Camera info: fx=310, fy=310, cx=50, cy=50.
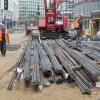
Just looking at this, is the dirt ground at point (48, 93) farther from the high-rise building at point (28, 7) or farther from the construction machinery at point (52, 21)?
the high-rise building at point (28, 7)

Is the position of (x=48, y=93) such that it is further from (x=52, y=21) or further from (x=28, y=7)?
(x=28, y=7)

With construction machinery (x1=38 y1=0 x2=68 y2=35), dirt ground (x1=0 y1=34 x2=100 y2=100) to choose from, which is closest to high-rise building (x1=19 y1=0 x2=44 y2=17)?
construction machinery (x1=38 y1=0 x2=68 y2=35)

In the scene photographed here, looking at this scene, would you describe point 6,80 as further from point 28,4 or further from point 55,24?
point 28,4

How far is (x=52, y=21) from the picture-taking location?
28.4 meters

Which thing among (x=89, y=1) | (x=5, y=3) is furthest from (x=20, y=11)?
(x=89, y=1)

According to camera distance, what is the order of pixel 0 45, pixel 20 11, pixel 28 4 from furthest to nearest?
1. pixel 20 11
2. pixel 28 4
3. pixel 0 45

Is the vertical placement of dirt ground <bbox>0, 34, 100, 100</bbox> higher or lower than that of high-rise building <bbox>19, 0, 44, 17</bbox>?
lower

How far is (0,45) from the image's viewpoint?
18.9 m

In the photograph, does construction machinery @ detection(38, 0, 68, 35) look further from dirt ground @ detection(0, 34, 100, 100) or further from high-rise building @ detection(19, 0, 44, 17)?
high-rise building @ detection(19, 0, 44, 17)

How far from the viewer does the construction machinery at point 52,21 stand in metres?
28.0

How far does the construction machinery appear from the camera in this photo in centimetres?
2805

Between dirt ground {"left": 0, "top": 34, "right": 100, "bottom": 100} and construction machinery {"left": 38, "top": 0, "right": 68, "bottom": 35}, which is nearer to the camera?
dirt ground {"left": 0, "top": 34, "right": 100, "bottom": 100}

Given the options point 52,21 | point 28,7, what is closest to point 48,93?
point 52,21

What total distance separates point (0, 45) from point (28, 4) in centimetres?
14541
